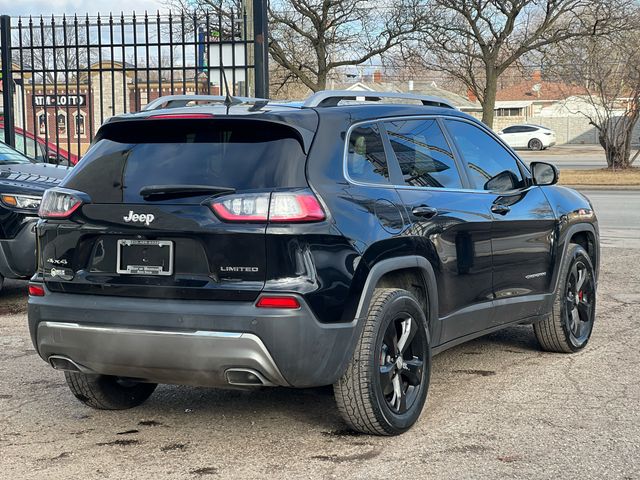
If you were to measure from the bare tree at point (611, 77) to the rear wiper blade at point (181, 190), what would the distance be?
2503 cm

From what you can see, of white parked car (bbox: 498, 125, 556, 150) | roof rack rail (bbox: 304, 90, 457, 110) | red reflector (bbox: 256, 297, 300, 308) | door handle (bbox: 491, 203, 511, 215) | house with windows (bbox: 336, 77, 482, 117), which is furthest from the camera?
house with windows (bbox: 336, 77, 482, 117)

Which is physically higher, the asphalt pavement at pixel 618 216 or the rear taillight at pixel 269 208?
the rear taillight at pixel 269 208

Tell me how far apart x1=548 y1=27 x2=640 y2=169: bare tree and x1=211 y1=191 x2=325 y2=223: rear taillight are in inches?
983

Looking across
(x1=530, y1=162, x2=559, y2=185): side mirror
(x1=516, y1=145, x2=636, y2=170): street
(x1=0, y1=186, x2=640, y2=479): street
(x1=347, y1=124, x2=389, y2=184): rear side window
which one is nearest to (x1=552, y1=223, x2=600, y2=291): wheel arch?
(x1=530, y1=162, x2=559, y2=185): side mirror

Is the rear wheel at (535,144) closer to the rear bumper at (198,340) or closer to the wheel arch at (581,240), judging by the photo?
the wheel arch at (581,240)

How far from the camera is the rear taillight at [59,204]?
15.3 ft

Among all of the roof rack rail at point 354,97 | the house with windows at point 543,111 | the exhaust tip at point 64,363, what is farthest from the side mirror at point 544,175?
the house with windows at point 543,111

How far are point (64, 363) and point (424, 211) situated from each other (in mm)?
2046

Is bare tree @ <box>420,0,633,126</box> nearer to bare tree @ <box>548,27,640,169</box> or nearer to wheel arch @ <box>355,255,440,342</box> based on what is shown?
bare tree @ <box>548,27,640,169</box>

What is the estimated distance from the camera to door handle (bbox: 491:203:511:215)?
5758 mm

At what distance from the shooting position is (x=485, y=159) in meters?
6.03

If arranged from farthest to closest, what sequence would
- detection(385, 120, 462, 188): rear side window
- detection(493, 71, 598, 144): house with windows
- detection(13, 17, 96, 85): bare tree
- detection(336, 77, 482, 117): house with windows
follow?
1. detection(336, 77, 482, 117): house with windows
2. detection(493, 71, 598, 144): house with windows
3. detection(13, 17, 96, 85): bare tree
4. detection(385, 120, 462, 188): rear side window

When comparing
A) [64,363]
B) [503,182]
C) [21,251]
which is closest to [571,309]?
[503,182]

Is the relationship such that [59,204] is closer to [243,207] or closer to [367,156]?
[243,207]
